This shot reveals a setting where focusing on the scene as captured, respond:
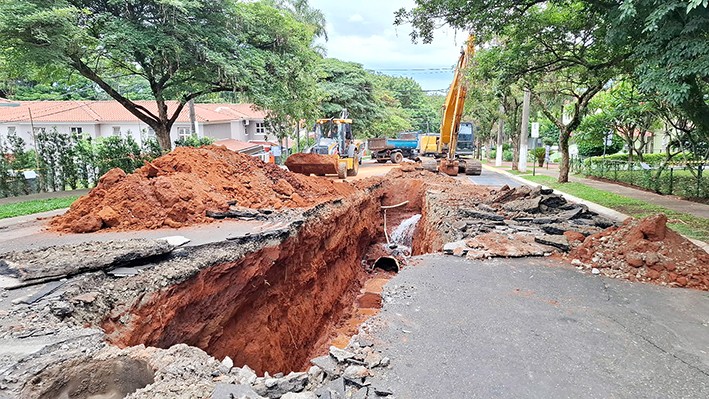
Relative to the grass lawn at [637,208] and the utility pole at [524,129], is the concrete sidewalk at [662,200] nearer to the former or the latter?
the grass lawn at [637,208]

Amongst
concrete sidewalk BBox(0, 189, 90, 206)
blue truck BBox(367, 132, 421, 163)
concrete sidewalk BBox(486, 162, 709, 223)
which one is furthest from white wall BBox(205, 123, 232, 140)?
concrete sidewalk BBox(486, 162, 709, 223)

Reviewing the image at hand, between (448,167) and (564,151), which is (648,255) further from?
(448,167)

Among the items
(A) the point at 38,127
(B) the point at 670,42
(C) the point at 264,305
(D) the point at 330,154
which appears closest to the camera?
(B) the point at 670,42

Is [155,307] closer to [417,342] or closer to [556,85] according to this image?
[417,342]

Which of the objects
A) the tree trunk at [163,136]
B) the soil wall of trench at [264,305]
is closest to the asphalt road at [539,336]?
the soil wall of trench at [264,305]

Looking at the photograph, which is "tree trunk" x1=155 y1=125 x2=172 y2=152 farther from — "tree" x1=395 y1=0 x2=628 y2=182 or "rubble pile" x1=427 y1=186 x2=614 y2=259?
"rubble pile" x1=427 y1=186 x2=614 y2=259

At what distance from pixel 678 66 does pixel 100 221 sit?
9911 millimetres

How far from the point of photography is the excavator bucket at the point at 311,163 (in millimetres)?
17266

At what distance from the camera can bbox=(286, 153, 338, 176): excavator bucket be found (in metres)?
17.3

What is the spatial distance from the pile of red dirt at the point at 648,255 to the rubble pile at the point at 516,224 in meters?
0.58

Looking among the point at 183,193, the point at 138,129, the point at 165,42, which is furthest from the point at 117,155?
the point at 138,129

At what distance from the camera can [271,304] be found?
717cm

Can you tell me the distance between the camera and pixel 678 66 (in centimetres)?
569

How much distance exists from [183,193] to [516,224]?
724cm
